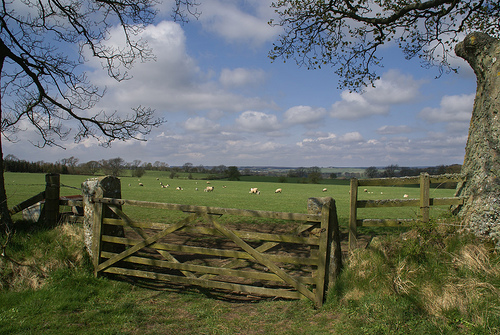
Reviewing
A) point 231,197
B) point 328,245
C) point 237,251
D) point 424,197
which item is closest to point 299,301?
point 328,245

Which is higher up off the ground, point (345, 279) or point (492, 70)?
point (492, 70)

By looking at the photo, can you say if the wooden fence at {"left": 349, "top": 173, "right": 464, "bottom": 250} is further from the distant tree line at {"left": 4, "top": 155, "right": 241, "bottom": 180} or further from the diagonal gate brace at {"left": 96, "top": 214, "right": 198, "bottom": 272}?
the distant tree line at {"left": 4, "top": 155, "right": 241, "bottom": 180}

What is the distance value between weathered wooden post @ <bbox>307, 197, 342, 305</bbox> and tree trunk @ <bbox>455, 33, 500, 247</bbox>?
326 centimetres

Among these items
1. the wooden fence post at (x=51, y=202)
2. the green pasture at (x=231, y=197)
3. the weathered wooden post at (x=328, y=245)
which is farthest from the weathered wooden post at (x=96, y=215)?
the weathered wooden post at (x=328, y=245)

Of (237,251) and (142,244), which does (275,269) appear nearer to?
(237,251)

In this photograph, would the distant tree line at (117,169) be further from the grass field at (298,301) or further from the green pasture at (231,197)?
the grass field at (298,301)

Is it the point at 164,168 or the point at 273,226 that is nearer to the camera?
the point at 273,226

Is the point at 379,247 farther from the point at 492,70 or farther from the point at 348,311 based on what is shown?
the point at 492,70

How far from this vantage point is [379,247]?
242 inches

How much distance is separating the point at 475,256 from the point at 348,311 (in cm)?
256

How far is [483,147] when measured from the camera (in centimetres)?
702

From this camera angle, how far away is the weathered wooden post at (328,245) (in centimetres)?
577

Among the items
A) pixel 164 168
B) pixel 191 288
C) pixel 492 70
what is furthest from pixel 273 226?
pixel 164 168

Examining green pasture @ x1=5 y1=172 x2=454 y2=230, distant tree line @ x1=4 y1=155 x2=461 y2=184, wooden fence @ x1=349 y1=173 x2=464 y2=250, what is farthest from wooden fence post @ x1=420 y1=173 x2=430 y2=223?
distant tree line @ x1=4 y1=155 x2=461 y2=184
